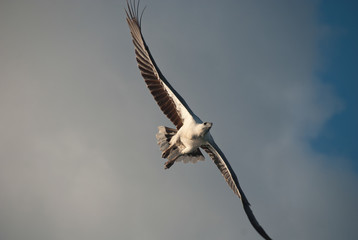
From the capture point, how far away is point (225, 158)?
1332cm

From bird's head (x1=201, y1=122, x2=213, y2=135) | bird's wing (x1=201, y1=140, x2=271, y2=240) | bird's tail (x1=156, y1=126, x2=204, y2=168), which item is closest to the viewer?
bird's head (x1=201, y1=122, x2=213, y2=135)

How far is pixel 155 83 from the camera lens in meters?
12.6

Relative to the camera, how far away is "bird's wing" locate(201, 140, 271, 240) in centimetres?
1271

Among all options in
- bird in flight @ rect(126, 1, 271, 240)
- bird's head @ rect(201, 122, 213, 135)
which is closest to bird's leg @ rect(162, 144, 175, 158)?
bird in flight @ rect(126, 1, 271, 240)

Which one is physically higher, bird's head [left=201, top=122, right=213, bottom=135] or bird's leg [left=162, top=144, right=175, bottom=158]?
bird's head [left=201, top=122, right=213, bottom=135]

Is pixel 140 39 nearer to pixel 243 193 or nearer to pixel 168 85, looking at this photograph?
pixel 168 85

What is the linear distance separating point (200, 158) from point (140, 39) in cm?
514

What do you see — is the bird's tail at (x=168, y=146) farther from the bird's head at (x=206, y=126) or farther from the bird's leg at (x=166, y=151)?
the bird's head at (x=206, y=126)

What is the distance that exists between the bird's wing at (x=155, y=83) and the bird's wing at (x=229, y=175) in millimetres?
1506

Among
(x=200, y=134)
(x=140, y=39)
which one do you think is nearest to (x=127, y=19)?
(x=140, y=39)

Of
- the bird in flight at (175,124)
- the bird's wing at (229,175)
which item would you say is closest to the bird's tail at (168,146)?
the bird in flight at (175,124)

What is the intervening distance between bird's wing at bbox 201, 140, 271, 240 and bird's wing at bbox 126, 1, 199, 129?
151 cm

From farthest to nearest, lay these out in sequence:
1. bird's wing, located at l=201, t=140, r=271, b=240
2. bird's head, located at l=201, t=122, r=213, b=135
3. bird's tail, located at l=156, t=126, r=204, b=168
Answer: bird's tail, located at l=156, t=126, r=204, b=168 → bird's wing, located at l=201, t=140, r=271, b=240 → bird's head, located at l=201, t=122, r=213, b=135

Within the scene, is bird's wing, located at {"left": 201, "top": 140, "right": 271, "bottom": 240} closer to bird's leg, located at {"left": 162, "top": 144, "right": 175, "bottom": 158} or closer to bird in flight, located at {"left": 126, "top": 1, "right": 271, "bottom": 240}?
bird in flight, located at {"left": 126, "top": 1, "right": 271, "bottom": 240}
